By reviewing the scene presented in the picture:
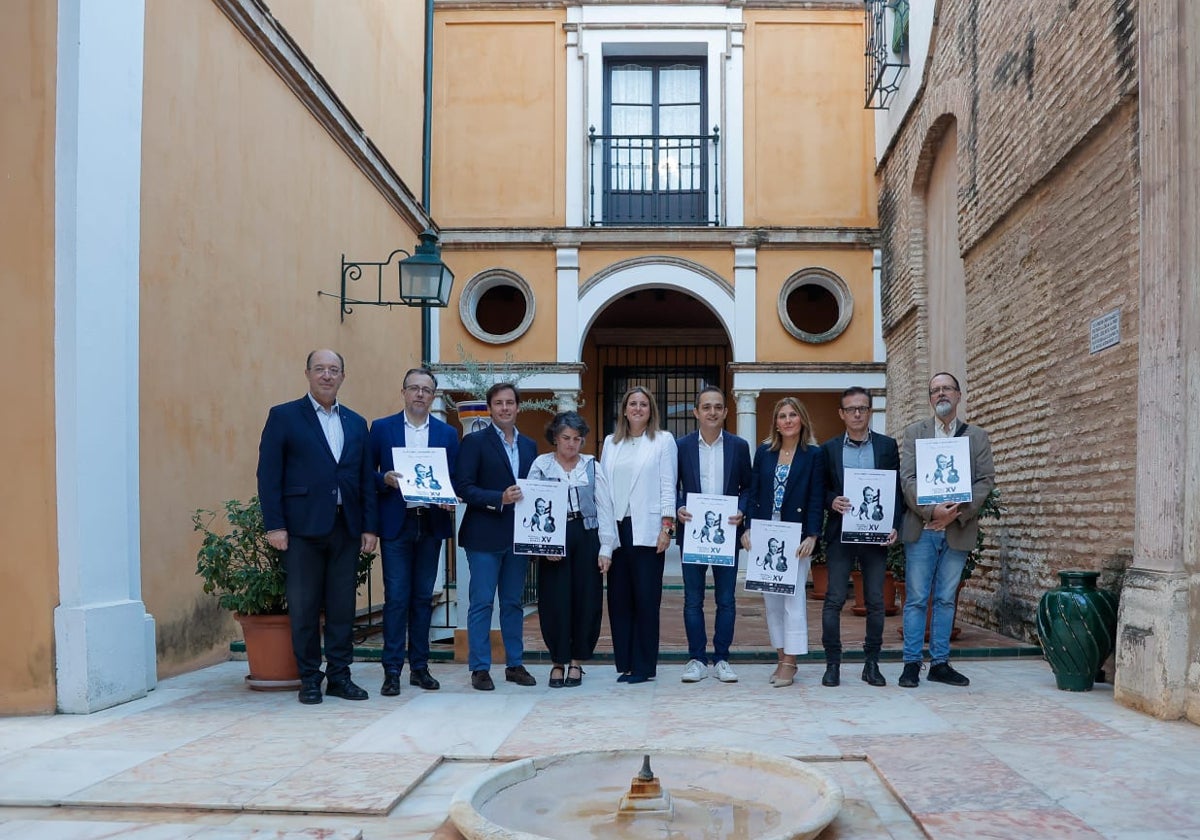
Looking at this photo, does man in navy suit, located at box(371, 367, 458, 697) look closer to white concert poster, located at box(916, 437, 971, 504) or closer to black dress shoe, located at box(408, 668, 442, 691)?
black dress shoe, located at box(408, 668, 442, 691)

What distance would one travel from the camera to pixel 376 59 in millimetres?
12266

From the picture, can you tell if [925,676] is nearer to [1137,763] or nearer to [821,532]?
[821,532]

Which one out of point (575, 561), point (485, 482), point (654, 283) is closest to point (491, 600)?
point (575, 561)

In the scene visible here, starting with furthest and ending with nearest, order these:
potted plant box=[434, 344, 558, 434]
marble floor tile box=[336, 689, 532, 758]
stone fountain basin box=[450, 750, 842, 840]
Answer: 1. potted plant box=[434, 344, 558, 434]
2. marble floor tile box=[336, 689, 532, 758]
3. stone fountain basin box=[450, 750, 842, 840]

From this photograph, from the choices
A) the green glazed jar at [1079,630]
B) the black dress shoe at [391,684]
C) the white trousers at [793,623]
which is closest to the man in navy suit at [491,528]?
the black dress shoe at [391,684]

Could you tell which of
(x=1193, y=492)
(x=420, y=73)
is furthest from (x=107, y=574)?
(x=420, y=73)

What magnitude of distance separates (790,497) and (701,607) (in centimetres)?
86

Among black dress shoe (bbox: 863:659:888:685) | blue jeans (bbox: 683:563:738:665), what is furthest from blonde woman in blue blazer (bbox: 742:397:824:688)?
black dress shoe (bbox: 863:659:888:685)

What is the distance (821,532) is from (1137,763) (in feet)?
8.32

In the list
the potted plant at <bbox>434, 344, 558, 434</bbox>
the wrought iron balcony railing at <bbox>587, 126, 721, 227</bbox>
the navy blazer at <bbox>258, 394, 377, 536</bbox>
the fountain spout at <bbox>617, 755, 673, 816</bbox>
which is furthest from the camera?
the wrought iron balcony railing at <bbox>587, 126, 721, 227</bbox>

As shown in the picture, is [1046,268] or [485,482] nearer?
[485,482]

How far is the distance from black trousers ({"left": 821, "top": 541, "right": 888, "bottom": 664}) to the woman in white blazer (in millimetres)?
982

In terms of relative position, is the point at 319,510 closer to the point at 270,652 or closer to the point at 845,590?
the point at 270,652

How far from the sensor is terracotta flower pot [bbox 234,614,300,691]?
6441mm
